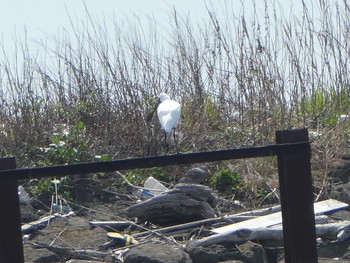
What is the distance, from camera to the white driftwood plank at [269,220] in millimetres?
5090

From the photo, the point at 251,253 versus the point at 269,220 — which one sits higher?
the point at 269,220

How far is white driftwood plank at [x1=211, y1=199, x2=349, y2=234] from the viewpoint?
5.09 meters

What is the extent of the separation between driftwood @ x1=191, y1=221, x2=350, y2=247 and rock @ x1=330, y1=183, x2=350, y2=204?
30.8 inches

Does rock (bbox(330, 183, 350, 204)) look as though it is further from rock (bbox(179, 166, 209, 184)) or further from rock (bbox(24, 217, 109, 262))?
rock (bbox(24, 217, 109, 262))

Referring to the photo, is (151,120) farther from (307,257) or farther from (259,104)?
(307,257)

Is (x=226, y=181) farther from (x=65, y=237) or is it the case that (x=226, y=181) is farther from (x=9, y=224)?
(x=9, y=224)

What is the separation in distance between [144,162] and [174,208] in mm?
3066

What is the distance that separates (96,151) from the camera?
23.1 feet

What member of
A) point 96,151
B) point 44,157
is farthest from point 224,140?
point 44,157

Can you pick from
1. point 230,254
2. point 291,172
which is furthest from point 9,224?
point 230,254

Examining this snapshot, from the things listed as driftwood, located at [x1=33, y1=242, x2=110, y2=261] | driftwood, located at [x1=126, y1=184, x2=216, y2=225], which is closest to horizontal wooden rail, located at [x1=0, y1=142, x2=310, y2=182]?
driftwood, located at [x1=33, y1=242, x2=110, y2=261]

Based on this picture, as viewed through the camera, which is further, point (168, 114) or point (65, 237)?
point (168, 114)

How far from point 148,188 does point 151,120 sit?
1.36 m

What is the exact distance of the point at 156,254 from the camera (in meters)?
4.51
